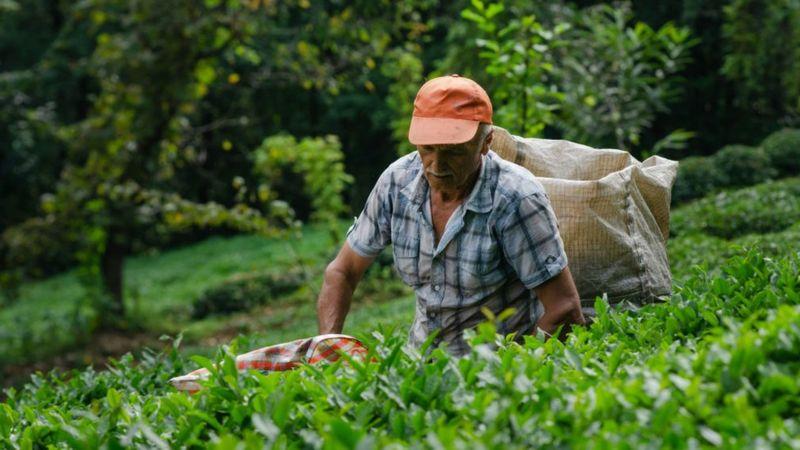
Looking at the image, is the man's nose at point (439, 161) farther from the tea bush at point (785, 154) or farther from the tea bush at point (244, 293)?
the tea bush at point (244, 293)

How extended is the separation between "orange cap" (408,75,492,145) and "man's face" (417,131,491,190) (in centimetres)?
5

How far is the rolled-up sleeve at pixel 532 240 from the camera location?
3.50m

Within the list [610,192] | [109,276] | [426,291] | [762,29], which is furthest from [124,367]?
[762,29]

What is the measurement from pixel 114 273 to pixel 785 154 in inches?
372

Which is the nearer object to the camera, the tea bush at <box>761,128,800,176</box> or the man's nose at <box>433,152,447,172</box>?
the man's nose at <box>433,152,447,172</box>

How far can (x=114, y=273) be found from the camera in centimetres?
1457

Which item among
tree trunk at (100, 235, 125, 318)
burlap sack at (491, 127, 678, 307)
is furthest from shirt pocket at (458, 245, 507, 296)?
tree trunk at (100, 235, 125, 318)

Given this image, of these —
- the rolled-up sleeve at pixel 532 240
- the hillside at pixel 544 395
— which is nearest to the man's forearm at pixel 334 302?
the rolled-up sleeve at pixel 532 240

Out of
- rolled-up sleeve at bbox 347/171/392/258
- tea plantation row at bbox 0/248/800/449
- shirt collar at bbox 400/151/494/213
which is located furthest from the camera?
rolled-up sleeve at bbox 347/171/392/258

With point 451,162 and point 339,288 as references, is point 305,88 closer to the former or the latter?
point 339,288

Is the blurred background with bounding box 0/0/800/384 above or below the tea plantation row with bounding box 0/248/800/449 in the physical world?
below

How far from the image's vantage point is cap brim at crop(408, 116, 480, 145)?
341 centimetres

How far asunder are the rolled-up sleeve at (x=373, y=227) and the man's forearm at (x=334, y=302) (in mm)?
138

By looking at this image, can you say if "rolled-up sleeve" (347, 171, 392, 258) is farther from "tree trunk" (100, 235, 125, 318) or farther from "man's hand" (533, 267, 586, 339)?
"tree trunk" (100, 235, 125, 318)
